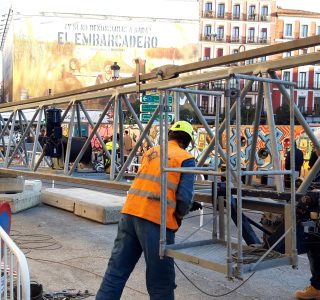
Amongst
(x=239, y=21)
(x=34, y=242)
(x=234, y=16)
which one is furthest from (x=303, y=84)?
(x=34, y=242)

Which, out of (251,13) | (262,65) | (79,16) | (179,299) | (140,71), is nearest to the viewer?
(262,65)

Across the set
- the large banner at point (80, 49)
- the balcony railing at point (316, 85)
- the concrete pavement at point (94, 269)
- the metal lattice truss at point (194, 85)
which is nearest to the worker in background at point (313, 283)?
Result: the concrete pavement at point (94, 269)

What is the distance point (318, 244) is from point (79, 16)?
7348 centimetres

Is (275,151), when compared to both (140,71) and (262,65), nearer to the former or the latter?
(262,65)

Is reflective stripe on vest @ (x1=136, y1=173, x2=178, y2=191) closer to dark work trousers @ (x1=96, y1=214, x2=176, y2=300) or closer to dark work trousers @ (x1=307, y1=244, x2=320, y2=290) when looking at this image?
dark work trousers @ (x1=96, y1=214, x2=176, y2=300)

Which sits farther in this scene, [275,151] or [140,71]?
[140,71]

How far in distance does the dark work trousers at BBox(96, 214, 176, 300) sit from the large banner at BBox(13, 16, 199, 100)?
64891 millimetres

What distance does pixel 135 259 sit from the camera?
4730mm

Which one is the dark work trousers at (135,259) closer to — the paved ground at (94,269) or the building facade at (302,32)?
the paved ground at (94,269)

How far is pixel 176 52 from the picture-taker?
76.5 meters

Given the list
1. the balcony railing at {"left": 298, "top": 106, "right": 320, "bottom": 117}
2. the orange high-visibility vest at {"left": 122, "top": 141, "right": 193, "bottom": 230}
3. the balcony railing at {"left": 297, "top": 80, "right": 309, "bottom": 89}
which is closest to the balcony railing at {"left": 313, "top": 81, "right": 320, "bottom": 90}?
the balcony railing at {"left": 297, "top": 80, "right": 309, "bottom": 89}

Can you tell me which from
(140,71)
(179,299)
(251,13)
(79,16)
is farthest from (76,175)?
(251,13)

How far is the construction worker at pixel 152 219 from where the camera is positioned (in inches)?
172

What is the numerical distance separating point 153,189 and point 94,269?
301 cm
